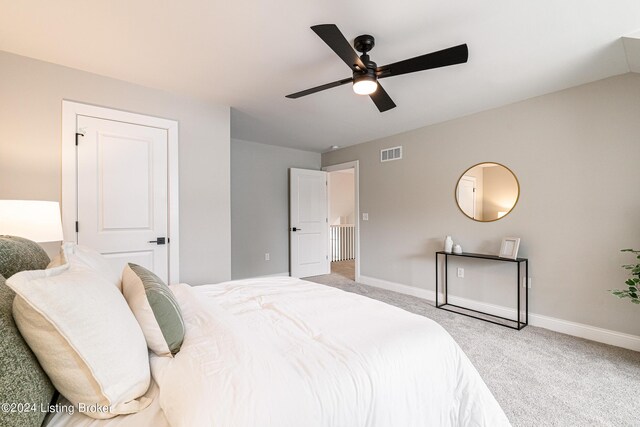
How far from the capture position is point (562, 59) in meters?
2.31

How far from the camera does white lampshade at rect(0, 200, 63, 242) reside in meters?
1.68

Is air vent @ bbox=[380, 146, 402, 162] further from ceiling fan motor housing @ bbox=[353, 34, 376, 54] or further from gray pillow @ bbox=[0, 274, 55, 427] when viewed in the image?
gray pillow @ bbox=[0, 274, 55, 427]

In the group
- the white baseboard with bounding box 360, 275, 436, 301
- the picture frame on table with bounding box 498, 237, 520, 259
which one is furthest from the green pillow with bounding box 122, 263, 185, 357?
the white baseboard with bounding box 360, 275, 436, 301

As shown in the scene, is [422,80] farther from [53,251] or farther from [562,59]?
[53,251]

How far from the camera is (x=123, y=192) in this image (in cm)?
268

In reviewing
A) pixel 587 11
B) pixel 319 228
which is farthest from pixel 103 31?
pixel 319 228

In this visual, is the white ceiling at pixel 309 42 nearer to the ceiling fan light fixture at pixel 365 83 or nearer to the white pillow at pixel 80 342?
the ceiling fan light fixture at pixel 365 83

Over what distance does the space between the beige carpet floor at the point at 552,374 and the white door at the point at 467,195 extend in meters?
1.37

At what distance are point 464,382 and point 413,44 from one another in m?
2.19

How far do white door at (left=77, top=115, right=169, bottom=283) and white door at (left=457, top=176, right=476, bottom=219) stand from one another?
3547 mm

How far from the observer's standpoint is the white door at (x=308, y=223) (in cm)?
529

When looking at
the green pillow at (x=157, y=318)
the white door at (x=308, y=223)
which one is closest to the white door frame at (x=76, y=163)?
the green pillow at (x=157, y=318)

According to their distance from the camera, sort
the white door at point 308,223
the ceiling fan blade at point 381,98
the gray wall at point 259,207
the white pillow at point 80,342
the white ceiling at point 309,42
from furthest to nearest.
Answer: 1. the white door at point 308,223
2. the gray wall at point 259,207
3. the ceiling fan blade at point 381,98
4. the white ceiling at point 309,42
5. the white pillow at point 80,342

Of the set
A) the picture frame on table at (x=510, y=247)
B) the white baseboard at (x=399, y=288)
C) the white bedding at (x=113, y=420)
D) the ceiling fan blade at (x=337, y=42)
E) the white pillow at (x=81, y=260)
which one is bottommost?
the white baseboard at (x=399, y=288)
